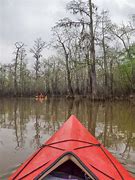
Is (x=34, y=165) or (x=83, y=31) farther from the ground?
(x=83, y=31)

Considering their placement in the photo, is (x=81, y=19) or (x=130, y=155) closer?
(x=130, y=155)

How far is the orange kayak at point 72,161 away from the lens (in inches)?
151

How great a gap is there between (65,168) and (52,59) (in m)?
57.6

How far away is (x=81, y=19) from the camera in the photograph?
84.8 feet

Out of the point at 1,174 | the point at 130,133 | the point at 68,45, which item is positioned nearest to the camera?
the point at 1,174

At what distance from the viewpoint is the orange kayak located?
383 centimetres

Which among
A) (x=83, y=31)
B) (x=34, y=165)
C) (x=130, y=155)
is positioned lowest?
(x=130, y=155)

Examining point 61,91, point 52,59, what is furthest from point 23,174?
point 52,59

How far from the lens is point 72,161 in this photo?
4.05 m

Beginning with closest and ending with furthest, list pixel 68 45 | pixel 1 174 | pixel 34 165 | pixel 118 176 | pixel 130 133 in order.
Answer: pixel 118 176 < pixel 34 165 < pixel 1 174 < pixel 130 133 < pixel 68 45

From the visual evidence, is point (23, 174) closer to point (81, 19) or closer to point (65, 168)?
point (65, 168)

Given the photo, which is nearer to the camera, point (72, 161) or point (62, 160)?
point (62, 160)

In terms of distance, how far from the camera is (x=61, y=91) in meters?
56.3

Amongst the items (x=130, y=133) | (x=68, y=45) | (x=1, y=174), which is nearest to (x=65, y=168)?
(x=1, y=174)
